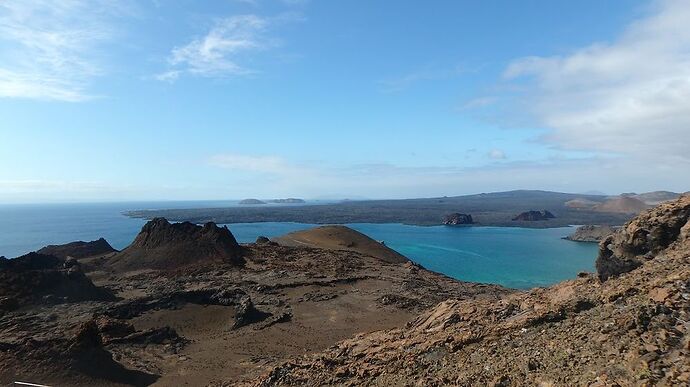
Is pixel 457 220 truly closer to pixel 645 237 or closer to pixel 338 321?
pixel 338 321

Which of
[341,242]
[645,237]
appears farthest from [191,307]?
[341,242]

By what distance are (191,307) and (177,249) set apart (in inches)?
Answer: 740

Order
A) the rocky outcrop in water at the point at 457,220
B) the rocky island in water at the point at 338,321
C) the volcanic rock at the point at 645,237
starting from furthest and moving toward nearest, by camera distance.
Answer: the rocky outcrop in water at the point at 457,220 → the volcanic rock at the point at 645,237 → the rocky island in water at the point at 338,321

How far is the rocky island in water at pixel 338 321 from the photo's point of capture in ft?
26.9

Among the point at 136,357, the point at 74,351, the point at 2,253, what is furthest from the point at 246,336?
the point at 2,253

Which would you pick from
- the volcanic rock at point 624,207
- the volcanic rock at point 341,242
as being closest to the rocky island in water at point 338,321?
the volcanic rock at point 341,242

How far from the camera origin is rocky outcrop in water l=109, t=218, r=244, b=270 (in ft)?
144

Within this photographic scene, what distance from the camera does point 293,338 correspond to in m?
22.8

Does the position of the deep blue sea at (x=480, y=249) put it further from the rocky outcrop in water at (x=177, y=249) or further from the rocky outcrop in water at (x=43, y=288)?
the rocky outcrop in water at (x=43, y=288)

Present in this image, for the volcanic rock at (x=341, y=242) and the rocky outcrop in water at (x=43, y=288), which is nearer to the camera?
the rocky outcrop in water at (x=43, y=288)

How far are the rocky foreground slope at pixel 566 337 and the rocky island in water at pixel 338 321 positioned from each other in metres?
0.04

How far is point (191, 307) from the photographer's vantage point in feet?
92.7

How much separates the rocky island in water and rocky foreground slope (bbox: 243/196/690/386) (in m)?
0.04

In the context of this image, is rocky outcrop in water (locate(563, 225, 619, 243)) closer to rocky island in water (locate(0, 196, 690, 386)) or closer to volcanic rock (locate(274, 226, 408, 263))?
volcanic rock (locate(274, 226, 408, 263))
